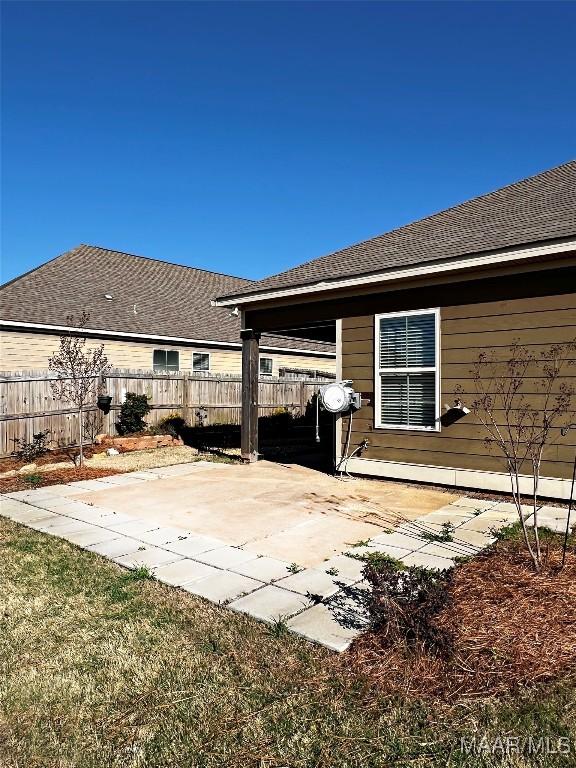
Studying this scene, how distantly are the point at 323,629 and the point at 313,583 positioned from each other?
2.35 ft

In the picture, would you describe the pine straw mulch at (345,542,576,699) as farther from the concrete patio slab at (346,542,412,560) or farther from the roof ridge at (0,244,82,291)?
the roof ridge at (0,244,82,291)

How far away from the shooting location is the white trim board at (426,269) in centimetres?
555

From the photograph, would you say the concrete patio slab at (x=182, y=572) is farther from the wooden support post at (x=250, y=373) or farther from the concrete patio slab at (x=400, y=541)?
the wooden support post at (x=250, y=373)

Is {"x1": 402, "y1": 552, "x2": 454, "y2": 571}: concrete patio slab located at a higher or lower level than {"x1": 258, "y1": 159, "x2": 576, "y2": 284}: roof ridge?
lower

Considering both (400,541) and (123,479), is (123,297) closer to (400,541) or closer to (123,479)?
(123,479)

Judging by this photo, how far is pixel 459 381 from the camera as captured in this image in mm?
6543

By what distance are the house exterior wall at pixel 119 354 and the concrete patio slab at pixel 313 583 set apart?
39.7 ft

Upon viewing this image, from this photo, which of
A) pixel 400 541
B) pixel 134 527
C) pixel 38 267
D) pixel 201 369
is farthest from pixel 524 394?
pixel 38 267

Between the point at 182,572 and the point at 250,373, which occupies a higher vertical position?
the point at 250,373

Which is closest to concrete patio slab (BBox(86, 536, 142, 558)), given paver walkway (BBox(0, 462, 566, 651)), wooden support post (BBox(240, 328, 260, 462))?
paver walkway (BBox(0, 462, 566, 651))

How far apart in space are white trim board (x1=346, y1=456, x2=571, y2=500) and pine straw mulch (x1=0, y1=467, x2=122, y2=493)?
13.7 ft

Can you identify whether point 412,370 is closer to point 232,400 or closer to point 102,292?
point 232,400

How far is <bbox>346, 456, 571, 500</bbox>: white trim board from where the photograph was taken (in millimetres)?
5859

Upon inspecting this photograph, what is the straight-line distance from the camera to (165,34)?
9766 mm
